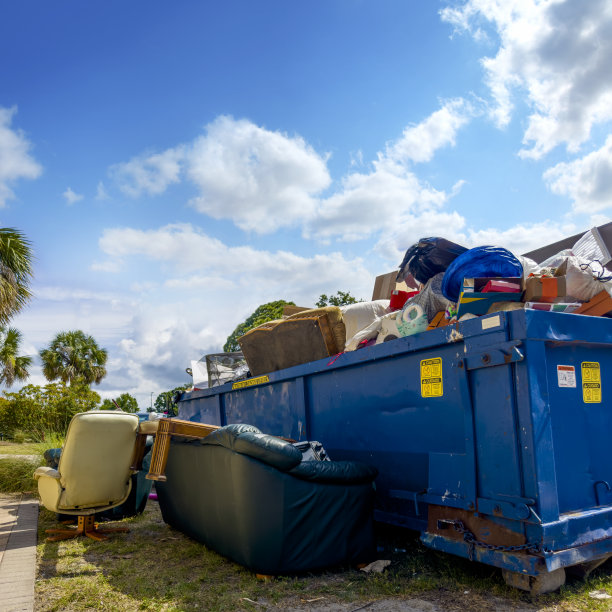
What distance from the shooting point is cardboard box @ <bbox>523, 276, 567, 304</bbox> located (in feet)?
9.52

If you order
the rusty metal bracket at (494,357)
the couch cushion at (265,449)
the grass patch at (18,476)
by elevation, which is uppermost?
the rusty metal bracket at (494,357)

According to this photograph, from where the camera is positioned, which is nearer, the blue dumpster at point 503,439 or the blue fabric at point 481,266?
the blue dumpster at point 503,439

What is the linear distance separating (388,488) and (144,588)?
1630mm

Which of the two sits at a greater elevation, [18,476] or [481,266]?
[481,266]

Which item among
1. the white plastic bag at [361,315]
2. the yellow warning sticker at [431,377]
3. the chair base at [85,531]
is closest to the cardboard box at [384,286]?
the white plastic bag at [361,315]

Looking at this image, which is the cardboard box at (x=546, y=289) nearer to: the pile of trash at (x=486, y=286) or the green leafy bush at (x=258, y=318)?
the pile of trash at (x=486, y=286)

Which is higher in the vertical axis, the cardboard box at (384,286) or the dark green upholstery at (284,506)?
the cardboard box at (384,286)

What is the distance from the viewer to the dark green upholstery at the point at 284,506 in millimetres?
3150

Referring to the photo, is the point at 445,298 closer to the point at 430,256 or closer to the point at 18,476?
the point at 430,256

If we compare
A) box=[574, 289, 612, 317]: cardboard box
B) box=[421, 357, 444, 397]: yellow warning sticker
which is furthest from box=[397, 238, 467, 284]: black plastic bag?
box=[574, 289, 612, 317]: cardboard box

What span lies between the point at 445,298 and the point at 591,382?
3.08ft

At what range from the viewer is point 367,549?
3455 mm

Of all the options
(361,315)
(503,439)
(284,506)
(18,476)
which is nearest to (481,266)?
(503,439)

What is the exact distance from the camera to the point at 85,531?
474cm
